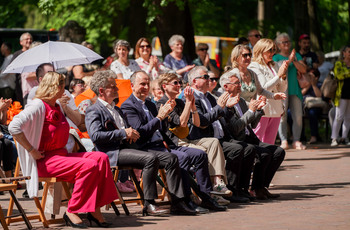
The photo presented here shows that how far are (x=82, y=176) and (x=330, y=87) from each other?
34.9 feet

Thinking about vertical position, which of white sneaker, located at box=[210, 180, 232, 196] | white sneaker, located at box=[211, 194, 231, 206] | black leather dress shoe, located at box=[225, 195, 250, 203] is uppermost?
white sneaker, located at box=[210, 180, 232, 196]

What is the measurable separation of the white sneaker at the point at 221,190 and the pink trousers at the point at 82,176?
1722 mm

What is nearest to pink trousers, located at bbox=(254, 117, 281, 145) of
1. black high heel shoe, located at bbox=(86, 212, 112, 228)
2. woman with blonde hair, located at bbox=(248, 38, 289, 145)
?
woman with blonde hair, located at bbox=(248, 38, 289, 145)

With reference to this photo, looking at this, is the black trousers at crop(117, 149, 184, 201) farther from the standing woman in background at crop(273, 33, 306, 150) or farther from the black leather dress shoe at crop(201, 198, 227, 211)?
the standing woman in background at crop(273, 33, 306, 150)

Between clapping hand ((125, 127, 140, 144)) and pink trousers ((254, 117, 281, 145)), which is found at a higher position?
clapping hand ((125, 127, 140, 144))

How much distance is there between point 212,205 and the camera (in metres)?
9.70

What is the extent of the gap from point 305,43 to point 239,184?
324 inches

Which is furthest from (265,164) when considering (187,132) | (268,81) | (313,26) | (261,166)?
(313,26)

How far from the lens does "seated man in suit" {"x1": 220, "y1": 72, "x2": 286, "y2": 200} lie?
35.3ft

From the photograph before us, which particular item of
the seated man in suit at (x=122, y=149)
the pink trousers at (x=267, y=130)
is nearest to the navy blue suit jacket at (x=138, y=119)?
the seated man in suit at (x=122, y=149)

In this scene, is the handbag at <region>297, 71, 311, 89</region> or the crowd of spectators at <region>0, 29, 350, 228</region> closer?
the crowd of spectators at <region>0, 29, 350, 228</region>

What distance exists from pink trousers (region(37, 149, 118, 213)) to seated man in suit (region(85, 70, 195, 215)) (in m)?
0.62

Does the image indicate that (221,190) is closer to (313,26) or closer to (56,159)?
(56,159)

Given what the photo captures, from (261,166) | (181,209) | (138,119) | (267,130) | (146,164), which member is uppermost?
(138,119)
